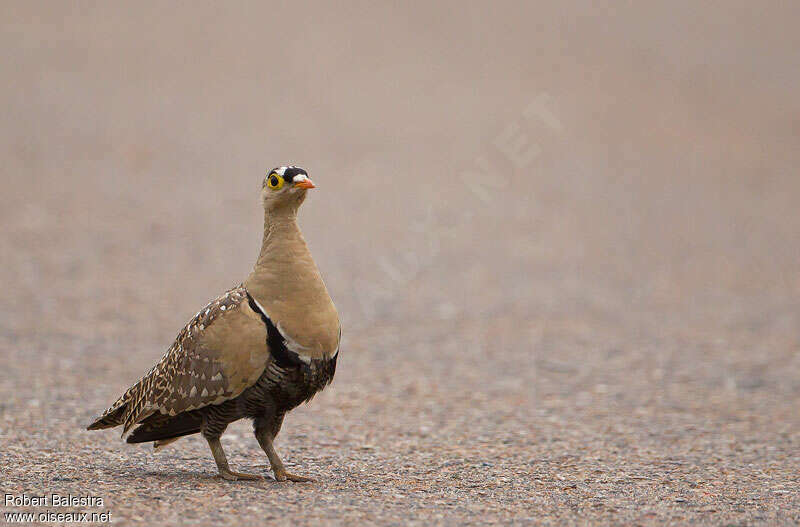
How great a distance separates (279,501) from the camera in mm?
6531

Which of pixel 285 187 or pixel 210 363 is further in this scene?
pixel 285 187

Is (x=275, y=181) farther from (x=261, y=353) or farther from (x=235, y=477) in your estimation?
(x=235, y=477)

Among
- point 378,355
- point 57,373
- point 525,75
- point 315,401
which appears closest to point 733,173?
point 525,75

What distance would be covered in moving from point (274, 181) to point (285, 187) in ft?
0.31

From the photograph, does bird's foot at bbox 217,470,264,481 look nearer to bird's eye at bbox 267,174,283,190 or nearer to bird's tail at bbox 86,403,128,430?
bird's tail at bbox 86,403,128,430

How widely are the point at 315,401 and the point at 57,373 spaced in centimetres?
345

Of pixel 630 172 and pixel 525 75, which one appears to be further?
pixel 525 75

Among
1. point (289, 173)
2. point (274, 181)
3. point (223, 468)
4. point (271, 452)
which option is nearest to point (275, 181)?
point (274, 181)

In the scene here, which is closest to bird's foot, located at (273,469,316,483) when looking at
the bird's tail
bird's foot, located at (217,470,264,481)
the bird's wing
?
bird's foot, located at (217,470,264,481)

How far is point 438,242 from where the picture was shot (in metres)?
22.6

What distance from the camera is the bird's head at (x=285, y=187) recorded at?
7039mm

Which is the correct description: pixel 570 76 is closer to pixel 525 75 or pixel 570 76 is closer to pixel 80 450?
pixel 525 75

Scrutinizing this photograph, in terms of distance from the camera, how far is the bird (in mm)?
6707

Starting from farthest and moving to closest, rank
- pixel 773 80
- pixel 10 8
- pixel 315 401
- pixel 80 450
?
pixel 773 80 → pixel 10 8 → pixel 315 401 → pixel 80 450
